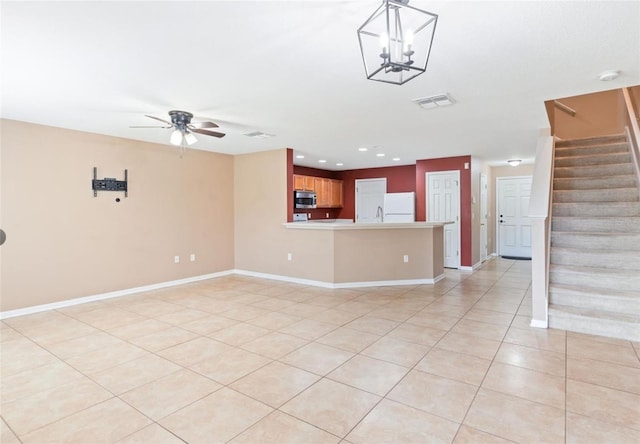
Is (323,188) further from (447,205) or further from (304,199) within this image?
(447,205)

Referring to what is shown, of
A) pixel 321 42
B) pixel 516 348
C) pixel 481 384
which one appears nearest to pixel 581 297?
pixel 516 348

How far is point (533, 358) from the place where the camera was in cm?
275

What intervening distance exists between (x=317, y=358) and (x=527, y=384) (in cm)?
154

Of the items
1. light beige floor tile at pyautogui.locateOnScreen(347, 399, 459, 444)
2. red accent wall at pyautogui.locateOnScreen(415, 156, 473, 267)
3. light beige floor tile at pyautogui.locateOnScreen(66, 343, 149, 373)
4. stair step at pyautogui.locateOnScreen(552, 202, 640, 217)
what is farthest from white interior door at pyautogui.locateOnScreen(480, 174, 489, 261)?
light beige floor tile at pyautogui.locateOnScreen(66, 343, 149, 373)

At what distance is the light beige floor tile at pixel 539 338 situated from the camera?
2.98 meters

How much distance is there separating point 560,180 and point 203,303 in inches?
215

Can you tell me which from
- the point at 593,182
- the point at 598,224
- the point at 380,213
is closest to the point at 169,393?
the point at 598,224

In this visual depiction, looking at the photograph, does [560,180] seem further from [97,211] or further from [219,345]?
[97,211]

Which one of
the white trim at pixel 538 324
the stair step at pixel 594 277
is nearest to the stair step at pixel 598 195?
the stair step at pixel 594 277

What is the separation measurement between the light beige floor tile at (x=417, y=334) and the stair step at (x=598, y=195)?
298 cm

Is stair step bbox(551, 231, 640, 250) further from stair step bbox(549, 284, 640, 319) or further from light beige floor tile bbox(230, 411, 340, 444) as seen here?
light beige floor tile bbox(230, 411, 340, 444)

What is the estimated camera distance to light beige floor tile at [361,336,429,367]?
2738 mm

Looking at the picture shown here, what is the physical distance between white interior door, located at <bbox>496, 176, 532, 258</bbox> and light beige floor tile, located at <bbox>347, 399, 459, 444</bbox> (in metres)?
7.69

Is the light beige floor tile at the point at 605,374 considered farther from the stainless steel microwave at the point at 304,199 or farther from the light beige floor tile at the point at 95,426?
the stainless steel microwave at the point at 304,199
